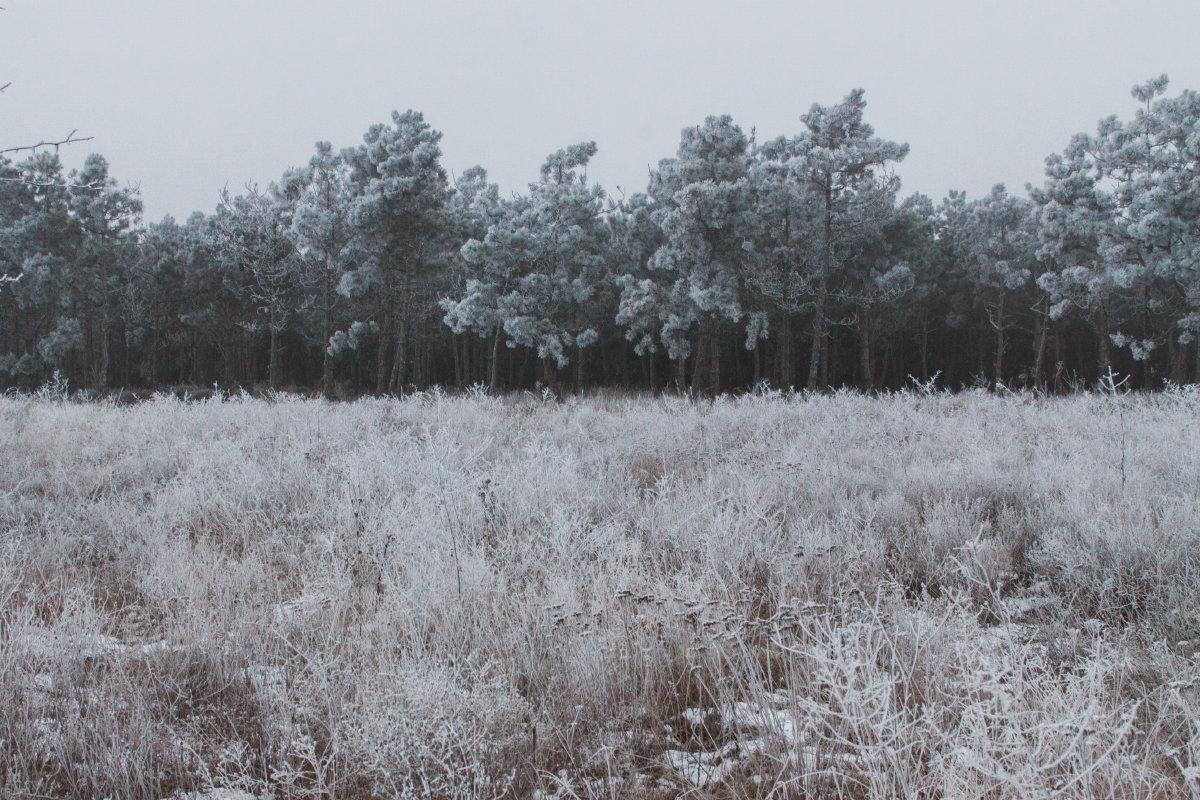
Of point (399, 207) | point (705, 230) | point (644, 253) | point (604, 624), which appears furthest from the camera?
point (644, 253)

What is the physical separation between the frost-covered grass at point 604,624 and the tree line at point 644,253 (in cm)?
1502

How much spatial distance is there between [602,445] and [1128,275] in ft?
74.3

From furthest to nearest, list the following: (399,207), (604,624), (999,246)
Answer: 1. (999,246)
2. (399,207)
3. (604,624)

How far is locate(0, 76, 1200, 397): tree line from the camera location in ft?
71.6

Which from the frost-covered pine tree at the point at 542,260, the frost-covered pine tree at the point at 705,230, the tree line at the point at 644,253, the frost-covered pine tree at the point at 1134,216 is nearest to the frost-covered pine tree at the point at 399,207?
the tree line at the point at 644,253

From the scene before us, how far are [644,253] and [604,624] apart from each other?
2446 centimetres

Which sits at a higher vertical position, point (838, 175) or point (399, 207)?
point (838, 175)

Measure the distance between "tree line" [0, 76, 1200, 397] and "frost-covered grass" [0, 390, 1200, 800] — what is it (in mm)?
15018

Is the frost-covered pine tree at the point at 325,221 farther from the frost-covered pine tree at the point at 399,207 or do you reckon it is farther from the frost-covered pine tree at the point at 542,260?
the frost-covered pine tree at the point at 542,260

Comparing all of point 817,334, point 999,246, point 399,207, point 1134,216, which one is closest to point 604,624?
point 399,207

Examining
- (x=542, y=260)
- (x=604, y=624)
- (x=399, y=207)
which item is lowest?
(x=604, y=624)

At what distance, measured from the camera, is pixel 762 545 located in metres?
4.11

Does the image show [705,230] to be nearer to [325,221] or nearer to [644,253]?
[644,253]

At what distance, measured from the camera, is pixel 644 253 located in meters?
26.5
